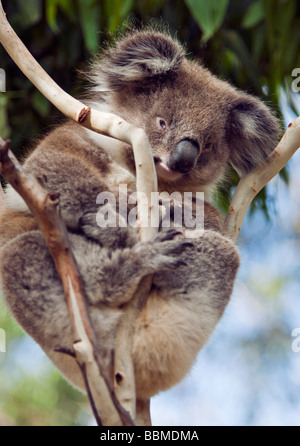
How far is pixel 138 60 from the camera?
275cm

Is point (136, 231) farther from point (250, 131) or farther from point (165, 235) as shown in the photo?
point (250, 131)

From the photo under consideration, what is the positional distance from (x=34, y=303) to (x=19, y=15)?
8.27 ft

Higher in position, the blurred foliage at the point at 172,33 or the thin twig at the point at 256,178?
the blurred foliage at the point at 172,33

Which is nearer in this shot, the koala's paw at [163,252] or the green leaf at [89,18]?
the koala's paw at [163,252]

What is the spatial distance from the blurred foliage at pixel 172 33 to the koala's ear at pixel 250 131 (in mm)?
1037

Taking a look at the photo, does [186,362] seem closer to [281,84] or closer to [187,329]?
[187,329]

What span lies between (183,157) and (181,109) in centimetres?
29

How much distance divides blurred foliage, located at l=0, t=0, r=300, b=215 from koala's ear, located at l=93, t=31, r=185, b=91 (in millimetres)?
1080

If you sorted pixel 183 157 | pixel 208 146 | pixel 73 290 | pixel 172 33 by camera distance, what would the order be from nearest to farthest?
pixel 73 290, pixel 183 157, pixel 208 146, pixel 172 33

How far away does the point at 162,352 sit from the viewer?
2.22m

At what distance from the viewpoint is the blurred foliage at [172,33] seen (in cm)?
399

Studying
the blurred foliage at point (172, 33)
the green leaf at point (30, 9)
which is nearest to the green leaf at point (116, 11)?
the blurred foliage at point (172, 33)

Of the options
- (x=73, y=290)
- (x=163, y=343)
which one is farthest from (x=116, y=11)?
(x=73, y=290)

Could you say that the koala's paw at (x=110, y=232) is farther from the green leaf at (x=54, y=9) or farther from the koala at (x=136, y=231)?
the green leaf at (x=54, y=9)
